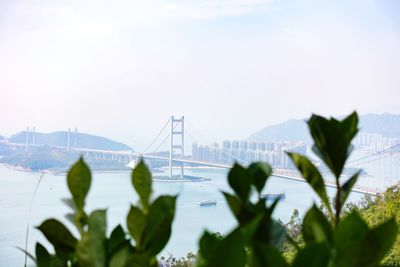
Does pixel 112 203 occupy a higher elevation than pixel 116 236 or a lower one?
lower

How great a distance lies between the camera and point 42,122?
29.8 metres

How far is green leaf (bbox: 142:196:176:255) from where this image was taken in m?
0.24

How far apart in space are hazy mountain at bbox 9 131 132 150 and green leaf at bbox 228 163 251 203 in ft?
75.2

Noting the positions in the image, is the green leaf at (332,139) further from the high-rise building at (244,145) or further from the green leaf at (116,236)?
the high-rise building at (244,145)

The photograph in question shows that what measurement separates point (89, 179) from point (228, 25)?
1016 inches

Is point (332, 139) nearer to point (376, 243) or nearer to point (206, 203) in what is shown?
point (376, 243)

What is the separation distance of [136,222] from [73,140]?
2484 cm

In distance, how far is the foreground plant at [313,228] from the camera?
189 mm

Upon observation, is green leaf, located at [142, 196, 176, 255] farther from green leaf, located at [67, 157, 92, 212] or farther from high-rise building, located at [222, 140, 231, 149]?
high-rise building, located at [222, 140, 231, 149]

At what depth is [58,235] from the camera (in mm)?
279

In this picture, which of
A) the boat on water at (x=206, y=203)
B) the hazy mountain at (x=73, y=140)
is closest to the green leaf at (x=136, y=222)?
the boat on water at (x=206, y=203)

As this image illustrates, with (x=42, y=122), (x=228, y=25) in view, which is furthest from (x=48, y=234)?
(x=42, y=122)

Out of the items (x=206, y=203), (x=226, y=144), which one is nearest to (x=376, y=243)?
(x=206, y=203)

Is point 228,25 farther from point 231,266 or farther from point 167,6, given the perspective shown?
point 231,266
